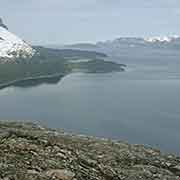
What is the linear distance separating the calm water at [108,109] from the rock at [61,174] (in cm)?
7690

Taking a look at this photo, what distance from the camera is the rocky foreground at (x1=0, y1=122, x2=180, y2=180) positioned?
10.8 metres

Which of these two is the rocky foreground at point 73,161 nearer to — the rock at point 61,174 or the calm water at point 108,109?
the rock at point 61,174

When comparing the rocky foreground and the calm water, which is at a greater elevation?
the rocky foreground

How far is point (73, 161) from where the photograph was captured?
1211 cm

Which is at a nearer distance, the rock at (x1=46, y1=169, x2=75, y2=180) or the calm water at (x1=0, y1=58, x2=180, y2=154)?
the rock at (x1=46, y1=169, x2=75, y2=180)

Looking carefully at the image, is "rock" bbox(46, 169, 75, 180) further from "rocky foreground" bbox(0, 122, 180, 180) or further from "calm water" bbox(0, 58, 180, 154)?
"calm water" bbox(0, 58, 180, 154)

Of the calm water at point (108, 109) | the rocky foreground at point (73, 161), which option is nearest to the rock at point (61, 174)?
the rocky foreground at point (73, 161)

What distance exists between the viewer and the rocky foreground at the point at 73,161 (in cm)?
1083

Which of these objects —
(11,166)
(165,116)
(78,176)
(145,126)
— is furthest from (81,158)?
(165,116)

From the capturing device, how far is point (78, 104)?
145 meters

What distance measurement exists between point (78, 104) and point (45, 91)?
36.0 metres

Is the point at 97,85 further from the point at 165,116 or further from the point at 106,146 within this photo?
the point at 106,146

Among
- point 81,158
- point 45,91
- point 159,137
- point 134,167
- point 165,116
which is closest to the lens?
point 81,158

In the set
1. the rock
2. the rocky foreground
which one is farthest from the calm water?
the rock
